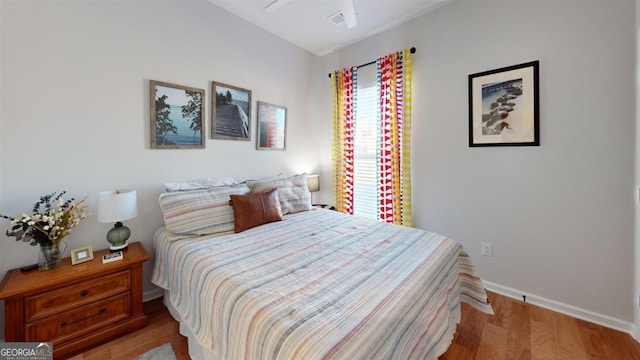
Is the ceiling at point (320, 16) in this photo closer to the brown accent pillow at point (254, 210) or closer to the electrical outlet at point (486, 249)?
the brown accent pillow at point (254, 210)

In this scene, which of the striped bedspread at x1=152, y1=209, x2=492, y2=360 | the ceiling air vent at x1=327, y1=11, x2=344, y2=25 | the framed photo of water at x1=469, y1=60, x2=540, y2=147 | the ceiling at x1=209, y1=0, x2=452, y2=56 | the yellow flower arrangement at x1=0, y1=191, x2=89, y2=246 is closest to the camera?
the striped bedspread at x1=152, y1=209, x2=492, y2=360

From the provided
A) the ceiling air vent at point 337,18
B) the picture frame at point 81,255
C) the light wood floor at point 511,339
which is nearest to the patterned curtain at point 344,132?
the ceiling air vent at point 337,18

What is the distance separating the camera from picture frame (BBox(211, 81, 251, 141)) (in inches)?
100

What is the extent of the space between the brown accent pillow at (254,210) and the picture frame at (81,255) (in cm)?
100

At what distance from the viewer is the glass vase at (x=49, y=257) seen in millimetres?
1574

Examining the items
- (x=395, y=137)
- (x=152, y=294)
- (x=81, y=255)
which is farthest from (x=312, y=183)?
(x=81, y=255)

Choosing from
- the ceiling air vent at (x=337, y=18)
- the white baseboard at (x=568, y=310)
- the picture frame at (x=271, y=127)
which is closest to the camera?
the white baseboard at (x=568, y=310)

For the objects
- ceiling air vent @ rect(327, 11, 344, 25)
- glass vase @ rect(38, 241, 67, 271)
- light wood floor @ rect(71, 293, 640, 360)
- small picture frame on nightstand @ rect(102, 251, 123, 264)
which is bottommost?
light wood floor @ rect(71, 293, 640, 360)

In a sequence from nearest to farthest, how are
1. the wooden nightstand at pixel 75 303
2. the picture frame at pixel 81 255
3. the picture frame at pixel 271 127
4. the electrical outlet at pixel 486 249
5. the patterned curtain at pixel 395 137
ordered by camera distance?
1. the wooden nightstand at pixel 75 303
2. the picture frame at pixel 81 255
3. the electrical outlet at pixel 486 249
4. the patterned curtain at pixel 395 137
5. the picture frame at pixel 271 127

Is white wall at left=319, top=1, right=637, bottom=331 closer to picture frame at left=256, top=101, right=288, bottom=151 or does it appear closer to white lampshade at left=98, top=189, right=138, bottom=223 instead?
picture frame at left=256, top=101, right=288, bottom=151

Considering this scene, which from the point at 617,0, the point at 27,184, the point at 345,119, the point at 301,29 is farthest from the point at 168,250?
the point at 617,0

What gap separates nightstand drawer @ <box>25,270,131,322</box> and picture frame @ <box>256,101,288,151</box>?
5.99 ft

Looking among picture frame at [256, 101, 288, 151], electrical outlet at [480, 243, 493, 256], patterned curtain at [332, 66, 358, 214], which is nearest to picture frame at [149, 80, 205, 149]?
picture frame at [256, 101, 288, 151]

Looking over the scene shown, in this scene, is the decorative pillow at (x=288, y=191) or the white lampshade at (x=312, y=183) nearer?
the decorative pillow at (x=288, y=191)
